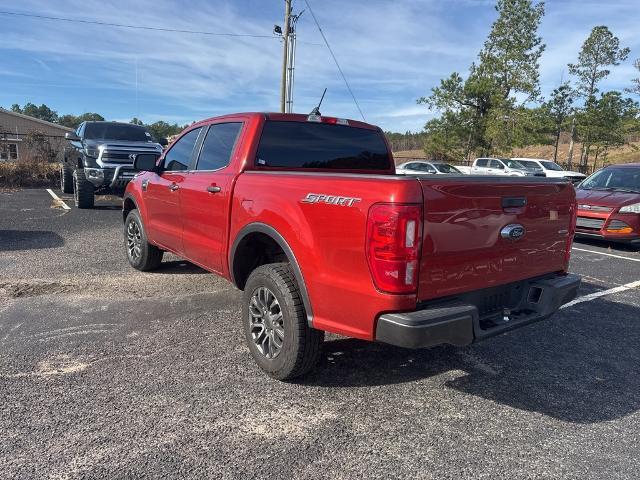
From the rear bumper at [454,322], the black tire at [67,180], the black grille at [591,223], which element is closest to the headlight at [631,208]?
the black grille at [591,223]

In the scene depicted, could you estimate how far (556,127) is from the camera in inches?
1268

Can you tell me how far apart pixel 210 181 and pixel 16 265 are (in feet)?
12.0

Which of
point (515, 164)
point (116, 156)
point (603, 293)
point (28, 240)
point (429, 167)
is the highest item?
point (515, 164)

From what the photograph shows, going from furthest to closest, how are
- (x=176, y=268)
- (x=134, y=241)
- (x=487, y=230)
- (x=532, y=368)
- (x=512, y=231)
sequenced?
1. (x=176, y=268)
2. (x=134, y=241)
3. (x=532, y=368)
4. (x=512, y=231)
5. (x=487, y=230)

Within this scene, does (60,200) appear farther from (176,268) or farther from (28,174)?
(176,268)

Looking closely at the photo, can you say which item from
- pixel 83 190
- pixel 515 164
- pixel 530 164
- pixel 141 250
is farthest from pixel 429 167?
pixel 141 250

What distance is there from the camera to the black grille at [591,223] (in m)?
8.80

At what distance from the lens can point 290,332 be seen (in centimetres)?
308

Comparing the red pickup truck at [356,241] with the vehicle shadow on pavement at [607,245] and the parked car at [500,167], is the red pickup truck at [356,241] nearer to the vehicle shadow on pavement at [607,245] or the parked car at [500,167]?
the vehicle shadow on pavement at [607,245]

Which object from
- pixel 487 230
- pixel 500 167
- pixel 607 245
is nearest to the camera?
pixel 487 230

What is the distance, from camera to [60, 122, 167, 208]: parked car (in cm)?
1088

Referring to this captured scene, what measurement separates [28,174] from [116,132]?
262 inches

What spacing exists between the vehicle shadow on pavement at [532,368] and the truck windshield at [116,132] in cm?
1039

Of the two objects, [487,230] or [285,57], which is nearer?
[487,230]
